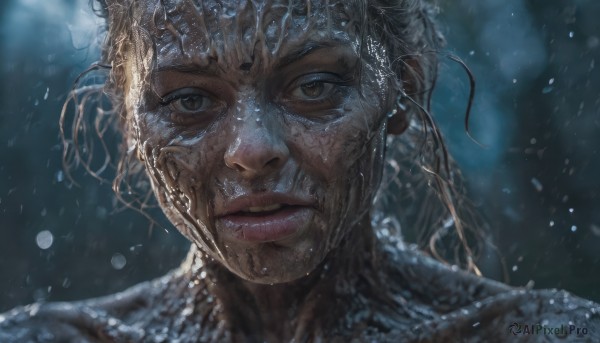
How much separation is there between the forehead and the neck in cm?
60

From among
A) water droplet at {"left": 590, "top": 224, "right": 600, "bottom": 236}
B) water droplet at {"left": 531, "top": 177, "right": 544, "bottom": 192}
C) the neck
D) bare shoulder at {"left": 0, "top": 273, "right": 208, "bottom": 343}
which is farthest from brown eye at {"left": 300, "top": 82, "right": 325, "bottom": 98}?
water droplet at {"left": 590, "top": 224, "right": 600, "bottom": 236}

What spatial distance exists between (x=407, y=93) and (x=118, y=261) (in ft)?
13.6

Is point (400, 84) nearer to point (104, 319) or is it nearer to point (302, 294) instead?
point (302, 294)

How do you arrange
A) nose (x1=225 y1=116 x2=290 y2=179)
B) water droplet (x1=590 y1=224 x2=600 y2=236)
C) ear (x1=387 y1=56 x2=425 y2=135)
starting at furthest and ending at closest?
1. water droplet (x1=590 y1=224 x2=600 y2=236)
2. ear (x1=387 y1=56 x2=425 y2=135)
3. nose (x1=225 y1=116 x2=290 y2=179)

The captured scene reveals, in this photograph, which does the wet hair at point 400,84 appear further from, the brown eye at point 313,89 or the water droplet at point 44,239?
the water droplet at point 44,239

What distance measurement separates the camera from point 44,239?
646 cm

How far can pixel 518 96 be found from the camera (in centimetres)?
551

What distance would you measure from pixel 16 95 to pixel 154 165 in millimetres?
3902

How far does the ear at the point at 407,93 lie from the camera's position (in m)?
2.62

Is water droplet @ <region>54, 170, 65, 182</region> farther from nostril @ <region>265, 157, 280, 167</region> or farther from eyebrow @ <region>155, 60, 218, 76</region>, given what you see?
nostril @ <region>265, 157, 280, 167</region>

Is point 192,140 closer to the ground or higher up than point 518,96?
higher up

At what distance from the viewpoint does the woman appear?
219 centimetres

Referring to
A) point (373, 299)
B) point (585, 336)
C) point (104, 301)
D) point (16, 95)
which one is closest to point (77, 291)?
point (16, 95)

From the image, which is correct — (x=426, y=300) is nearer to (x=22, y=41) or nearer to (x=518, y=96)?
(x=518, y=96)
